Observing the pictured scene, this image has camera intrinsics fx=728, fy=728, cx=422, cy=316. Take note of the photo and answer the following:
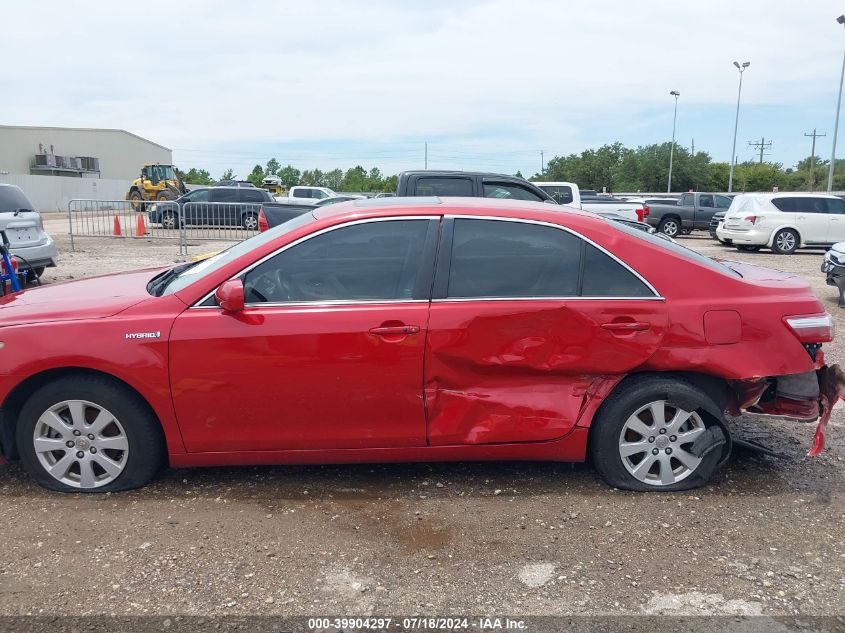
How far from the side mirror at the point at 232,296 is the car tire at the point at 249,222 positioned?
1676 centimetres

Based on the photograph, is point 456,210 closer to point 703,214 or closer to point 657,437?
point 657,437

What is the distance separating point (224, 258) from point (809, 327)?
3.35m

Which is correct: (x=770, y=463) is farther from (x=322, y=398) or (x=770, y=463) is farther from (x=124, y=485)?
(x=124, y=485)

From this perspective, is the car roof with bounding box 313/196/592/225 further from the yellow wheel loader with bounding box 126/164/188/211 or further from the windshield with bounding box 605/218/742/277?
the yellow wheel loader with bounding box 126/164/188/211

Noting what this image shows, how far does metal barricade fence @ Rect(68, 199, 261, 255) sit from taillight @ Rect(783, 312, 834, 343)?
15560mm

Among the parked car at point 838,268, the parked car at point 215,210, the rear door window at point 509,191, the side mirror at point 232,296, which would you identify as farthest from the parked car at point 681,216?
the side mirror at point 232,296

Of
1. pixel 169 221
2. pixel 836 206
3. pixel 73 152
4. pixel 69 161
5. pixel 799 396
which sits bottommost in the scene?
pixel 799 396

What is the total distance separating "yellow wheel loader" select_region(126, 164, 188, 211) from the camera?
37.9 metres

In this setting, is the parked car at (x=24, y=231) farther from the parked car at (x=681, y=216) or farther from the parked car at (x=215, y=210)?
the parked car at (x=681, y=216)

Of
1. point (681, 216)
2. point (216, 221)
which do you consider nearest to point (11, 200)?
point (216, 221)

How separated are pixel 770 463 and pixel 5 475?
184 inches

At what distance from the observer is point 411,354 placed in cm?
383

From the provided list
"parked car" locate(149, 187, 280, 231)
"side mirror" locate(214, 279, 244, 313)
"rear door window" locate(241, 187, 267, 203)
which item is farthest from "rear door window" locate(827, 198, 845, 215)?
"side mirror" locate(214, 279, 244, 313)

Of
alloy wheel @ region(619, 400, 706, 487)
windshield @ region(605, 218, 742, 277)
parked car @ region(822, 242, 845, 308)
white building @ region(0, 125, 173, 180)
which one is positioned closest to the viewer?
alloy wheel @ region(619, 400, 706, 487)
